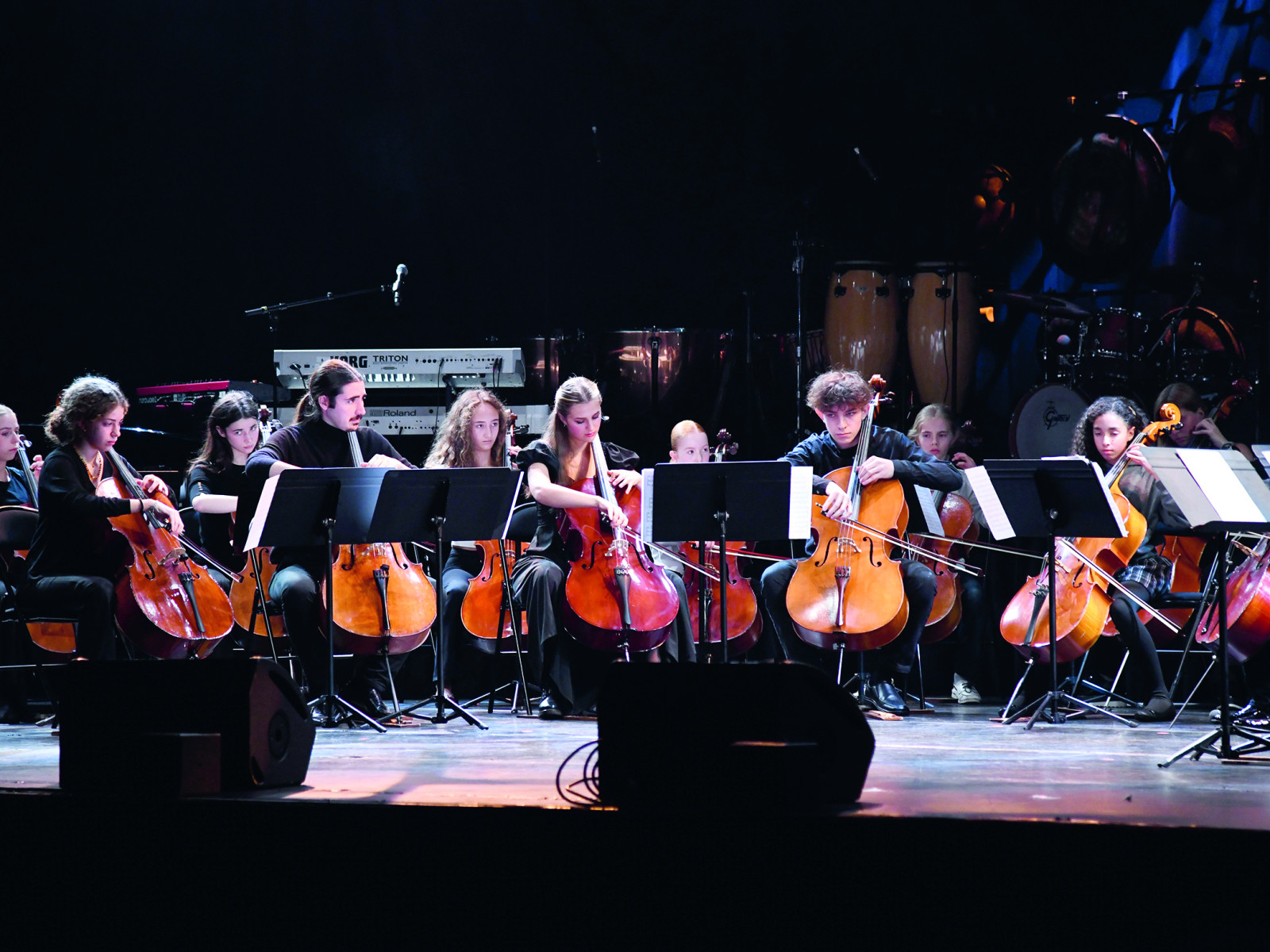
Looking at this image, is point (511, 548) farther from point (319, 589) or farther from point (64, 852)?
point (64, 852)

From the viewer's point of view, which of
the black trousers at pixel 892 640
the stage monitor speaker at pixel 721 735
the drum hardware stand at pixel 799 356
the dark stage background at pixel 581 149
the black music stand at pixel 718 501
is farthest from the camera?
the dark stage background at pixel 581 149

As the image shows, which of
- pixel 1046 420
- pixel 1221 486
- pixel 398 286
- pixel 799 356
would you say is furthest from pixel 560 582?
pixel 398 286

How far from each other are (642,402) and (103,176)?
3580 millimetres

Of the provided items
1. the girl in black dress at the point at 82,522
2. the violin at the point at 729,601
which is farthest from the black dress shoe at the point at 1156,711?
the girl in black dress at the point at 82,522

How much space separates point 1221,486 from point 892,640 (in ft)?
5.86

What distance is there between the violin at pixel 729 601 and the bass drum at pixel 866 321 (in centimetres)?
271

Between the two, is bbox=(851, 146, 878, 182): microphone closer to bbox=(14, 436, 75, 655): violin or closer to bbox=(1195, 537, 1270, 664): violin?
bbox=(1195, 537, 1270, 664): violin

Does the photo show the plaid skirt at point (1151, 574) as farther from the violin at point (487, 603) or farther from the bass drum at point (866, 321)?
the bass drum at point (866, 321)

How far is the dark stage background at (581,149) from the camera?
845 cm

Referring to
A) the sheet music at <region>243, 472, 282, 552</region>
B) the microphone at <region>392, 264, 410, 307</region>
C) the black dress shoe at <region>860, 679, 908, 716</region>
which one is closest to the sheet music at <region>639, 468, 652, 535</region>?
the sheet music at <region>243, 472, 282, 552</region>

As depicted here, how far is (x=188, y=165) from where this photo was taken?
329 inches

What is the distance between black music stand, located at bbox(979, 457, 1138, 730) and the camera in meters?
4.56

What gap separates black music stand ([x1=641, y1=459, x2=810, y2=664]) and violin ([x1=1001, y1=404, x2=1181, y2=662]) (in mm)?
1051

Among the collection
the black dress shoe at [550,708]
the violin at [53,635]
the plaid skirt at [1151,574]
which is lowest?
the black dress shoe at [550,708]
